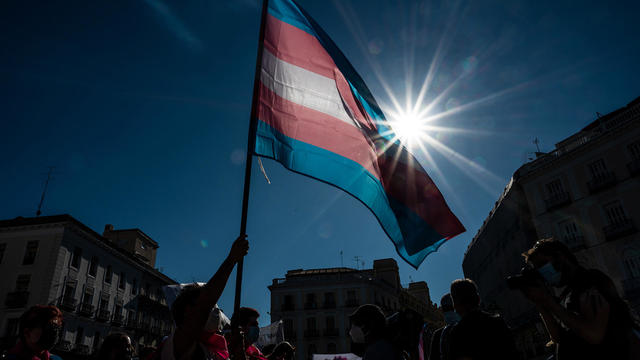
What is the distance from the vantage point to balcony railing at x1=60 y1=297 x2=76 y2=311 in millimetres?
27031

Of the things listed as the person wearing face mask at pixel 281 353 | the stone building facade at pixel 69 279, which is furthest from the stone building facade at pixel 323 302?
the person wearing face mask at pixel 281 353

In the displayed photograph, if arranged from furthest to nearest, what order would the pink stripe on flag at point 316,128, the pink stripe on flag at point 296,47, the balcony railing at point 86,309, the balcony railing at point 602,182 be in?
the balcony railing at point 86,309 → the balcony railing at point 602,182 → the pink stripe on flag at point 296,47 → the pink stripe on flag at point 316,128

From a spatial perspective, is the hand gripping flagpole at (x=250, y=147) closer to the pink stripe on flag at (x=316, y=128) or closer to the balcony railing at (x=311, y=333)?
the pink stripe on flag at (x=316, y=128)

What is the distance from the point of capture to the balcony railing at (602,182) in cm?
2233

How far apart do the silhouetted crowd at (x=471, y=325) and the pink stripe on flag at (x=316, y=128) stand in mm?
1939

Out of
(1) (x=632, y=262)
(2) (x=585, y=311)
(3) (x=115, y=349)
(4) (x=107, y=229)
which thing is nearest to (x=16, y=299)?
(4) (x=107, y=229)

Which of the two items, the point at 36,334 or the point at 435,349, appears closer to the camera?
the point at 36,334

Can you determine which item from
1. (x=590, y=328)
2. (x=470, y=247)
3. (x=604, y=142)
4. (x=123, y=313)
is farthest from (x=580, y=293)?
(x=470, y=247)

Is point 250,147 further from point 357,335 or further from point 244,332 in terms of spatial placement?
point 357,335

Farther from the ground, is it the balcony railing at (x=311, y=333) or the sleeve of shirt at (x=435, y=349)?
the balcony railing at (x=311, y=333)

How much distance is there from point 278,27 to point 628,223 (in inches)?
945

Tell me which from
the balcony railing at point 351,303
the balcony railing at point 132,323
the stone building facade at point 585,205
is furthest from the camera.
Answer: the balcony railing at point 351,303

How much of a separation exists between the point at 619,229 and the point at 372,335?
24075mm

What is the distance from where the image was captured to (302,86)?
4.54m
